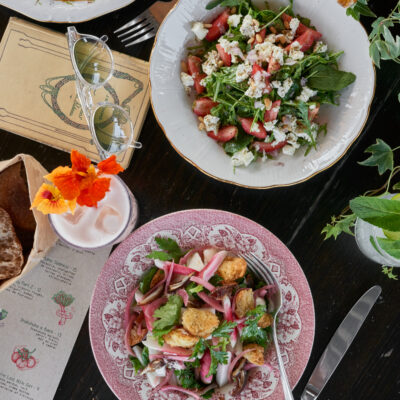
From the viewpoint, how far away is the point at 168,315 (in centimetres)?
119

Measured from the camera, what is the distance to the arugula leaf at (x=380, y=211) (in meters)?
0.89

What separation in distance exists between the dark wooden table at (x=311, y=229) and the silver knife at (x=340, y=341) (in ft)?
0.08

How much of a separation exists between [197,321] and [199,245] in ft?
0.76

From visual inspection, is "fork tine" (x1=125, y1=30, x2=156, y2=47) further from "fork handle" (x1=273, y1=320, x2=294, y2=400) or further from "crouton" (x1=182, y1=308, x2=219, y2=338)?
"fork handle" (x1=273, y1=320, x2=294, y2=400)

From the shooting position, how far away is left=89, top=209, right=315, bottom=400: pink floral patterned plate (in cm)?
126

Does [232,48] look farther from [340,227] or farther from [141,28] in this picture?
[340,227]

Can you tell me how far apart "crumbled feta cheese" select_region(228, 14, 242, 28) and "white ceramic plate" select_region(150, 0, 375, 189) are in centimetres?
7

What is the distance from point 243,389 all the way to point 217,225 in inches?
19.0

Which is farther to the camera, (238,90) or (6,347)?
(6,347)

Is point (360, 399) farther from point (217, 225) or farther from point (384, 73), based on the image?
point (384, 73)

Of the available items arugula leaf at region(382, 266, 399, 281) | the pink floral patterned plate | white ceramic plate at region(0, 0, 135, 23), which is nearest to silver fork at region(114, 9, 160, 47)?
white ceramic plate at region(0, 0, 135, 23)

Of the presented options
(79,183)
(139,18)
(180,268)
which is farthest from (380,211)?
(139,18)

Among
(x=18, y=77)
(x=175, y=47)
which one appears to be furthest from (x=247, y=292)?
(x=18, y=77)

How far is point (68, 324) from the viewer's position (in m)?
1.40
